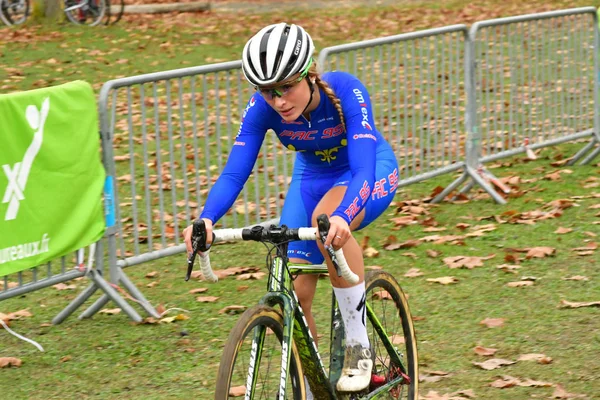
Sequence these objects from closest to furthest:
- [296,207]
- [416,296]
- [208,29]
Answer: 1. [296,207]
2. [416,296]
3. [208,29]

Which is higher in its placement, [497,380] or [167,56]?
[167,56]

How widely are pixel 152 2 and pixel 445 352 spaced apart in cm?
2068

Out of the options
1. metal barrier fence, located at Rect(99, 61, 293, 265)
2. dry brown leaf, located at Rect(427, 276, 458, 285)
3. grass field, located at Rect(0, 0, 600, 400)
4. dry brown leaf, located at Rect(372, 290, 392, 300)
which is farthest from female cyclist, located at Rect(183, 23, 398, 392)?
dry brown leaf, located at Rect(427, 276, 458, 285)

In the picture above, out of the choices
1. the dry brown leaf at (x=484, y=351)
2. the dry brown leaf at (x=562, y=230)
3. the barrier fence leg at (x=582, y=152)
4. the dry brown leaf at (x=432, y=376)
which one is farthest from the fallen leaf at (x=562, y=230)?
the dry brown leaf at (x=432, y=376)

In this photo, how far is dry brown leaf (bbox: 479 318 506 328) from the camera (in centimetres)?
693

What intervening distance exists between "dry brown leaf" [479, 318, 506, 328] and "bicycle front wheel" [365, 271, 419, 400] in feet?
4.97

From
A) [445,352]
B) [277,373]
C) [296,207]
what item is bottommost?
[445,352]

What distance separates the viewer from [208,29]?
21.2 m

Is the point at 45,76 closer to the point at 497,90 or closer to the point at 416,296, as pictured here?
the point at 497,90

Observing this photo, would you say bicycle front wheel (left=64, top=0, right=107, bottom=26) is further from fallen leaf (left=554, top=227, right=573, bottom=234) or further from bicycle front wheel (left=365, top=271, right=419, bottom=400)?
bicycle front wheel (left=365, top=271, right=419, bottom=400)

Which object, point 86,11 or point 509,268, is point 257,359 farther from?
point 86,11

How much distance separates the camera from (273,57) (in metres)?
4.38

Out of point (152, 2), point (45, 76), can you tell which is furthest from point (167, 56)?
point (152, 2)

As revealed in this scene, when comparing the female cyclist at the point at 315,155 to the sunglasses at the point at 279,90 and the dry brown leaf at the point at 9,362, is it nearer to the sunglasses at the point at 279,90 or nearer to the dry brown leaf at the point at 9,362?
the sunglasses at the point at 279,90
